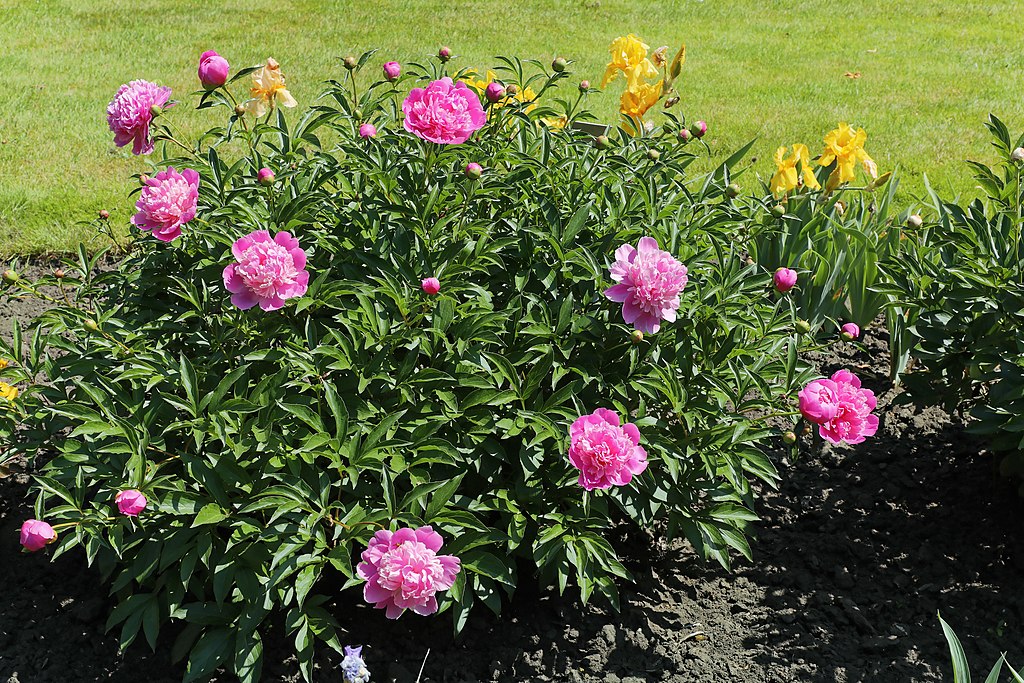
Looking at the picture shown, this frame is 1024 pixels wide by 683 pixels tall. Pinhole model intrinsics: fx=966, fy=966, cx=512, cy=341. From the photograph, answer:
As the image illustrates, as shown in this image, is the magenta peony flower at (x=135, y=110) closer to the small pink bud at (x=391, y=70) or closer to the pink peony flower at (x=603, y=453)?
the small pink bud at (x=391, y=70)

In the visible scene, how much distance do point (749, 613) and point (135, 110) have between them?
76.6 inches

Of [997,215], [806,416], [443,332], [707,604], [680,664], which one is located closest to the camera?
[806,416]

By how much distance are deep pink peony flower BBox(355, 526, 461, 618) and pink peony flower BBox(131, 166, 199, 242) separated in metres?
0.81

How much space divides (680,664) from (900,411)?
4.44 feet

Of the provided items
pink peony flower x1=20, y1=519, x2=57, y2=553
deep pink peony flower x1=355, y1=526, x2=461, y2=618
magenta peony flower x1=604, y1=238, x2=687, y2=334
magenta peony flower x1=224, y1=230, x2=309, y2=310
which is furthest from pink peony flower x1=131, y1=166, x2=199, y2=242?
magenta peony flower x1=604, y1=238, x2=687, y2=334

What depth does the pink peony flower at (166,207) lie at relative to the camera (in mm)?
2062

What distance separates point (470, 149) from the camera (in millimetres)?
2471

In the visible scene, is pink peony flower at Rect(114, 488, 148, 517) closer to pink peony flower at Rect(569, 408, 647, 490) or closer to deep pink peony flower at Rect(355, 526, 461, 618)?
deep pink peony flower at Rect(355, 526, 461, 618)

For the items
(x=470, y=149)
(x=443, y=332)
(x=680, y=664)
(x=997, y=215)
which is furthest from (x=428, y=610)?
(x=997, y=215)

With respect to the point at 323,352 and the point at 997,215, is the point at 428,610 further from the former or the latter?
the point at 997,215

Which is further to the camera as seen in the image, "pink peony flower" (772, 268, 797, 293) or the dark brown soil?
the dark brown soil

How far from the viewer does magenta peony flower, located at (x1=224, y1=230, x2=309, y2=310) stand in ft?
6.35

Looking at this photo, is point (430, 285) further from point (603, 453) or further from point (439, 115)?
point (603, 453)

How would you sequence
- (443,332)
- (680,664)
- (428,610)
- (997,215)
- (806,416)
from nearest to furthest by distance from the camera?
(428,610)
(806,416)
(443,332)
(680,664)
(997,215)
